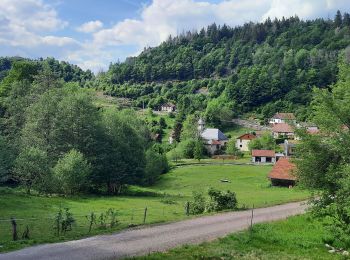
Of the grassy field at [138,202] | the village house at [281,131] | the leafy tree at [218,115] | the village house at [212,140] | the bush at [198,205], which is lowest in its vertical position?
the grassy field at [138,202]

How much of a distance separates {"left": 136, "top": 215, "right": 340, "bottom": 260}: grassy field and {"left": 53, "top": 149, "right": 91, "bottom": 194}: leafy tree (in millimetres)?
26736

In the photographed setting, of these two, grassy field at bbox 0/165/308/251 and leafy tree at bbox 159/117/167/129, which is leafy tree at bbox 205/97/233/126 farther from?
grassy field at bbox 0/165/308/251

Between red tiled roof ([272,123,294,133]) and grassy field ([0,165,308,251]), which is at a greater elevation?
red tiled roof ([272,123,294,133])

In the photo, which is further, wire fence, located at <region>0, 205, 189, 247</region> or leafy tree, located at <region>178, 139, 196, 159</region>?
leafy tree, located at <region>178, 139, 196, 159</region>

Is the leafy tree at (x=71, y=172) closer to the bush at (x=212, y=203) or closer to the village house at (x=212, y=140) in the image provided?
the bush at (x=212, y=203)

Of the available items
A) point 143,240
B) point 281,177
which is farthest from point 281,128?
point 143,240

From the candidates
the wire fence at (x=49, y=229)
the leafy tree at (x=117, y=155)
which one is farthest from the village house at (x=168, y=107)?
the wire fence at (x=49, y=229)

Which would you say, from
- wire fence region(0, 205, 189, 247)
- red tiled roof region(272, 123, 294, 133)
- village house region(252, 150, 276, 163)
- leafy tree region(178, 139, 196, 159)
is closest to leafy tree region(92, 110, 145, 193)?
wire fence region(0, 205, 189, 247)

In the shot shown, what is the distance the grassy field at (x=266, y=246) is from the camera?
Answer: 17.8 meters

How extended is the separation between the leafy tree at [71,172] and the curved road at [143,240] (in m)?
22.3

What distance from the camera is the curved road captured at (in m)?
17.2

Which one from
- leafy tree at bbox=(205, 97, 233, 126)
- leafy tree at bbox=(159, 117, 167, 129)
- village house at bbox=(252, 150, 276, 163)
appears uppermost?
leafy tree at bbox=(205, 97, 233, 126)

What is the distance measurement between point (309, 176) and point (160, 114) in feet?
489

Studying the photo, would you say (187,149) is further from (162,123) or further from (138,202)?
(138,202)
